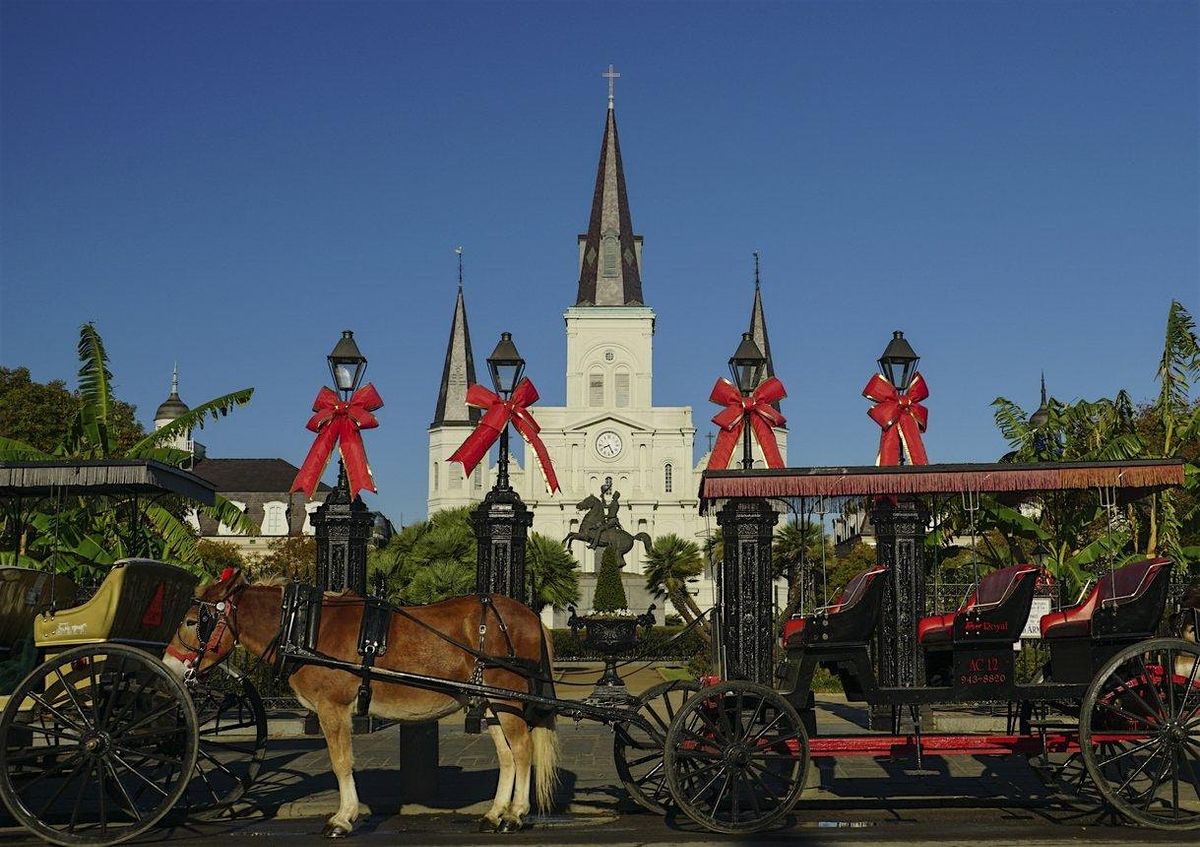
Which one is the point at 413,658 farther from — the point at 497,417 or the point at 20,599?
the point at 497,417

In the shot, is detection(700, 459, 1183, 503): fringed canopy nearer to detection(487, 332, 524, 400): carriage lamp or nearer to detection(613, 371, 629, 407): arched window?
detection(487, 332, 524, 400): carriage lamp

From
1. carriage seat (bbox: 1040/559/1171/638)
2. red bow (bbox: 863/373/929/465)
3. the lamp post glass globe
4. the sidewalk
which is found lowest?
the sidewalk

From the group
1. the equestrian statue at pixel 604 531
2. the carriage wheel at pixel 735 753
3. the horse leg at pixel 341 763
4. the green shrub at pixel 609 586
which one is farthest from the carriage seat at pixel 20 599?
the equestrian statue at pixel 604 531

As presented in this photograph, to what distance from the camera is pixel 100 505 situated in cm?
1723

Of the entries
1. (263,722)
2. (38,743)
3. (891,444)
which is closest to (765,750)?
(263,722)

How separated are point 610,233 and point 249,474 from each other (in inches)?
1520

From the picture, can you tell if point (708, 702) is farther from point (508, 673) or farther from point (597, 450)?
point (597, 450)

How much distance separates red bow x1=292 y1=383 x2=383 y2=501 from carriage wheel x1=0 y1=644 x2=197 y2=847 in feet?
21.6

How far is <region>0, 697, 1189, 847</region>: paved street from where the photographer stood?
8961 mm

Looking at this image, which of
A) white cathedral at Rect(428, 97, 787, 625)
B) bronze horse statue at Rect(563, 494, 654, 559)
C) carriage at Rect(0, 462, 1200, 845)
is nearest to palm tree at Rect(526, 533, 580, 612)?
bronze horse statue at Rect(563, 494, 654, 559)

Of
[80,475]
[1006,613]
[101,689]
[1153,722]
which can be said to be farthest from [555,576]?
[1153,722]

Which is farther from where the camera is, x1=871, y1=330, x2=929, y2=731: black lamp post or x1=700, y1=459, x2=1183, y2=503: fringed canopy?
x1=871, y1=330, x2=929, y2=731: black lamp post

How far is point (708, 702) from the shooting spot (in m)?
9.64

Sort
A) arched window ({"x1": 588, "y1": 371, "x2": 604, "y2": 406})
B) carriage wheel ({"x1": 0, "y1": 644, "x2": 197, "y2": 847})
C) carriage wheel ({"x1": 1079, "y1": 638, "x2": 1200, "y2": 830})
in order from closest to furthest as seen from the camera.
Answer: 1. carriage wheel ({"x1": 0, "y1": 644, "x2": 197, "y2": 847})
2. carriage wheel ({"x1": 1079, "y1": 638, "x2": 1200, "y2": 830})
3. arched window ({"x1": 588, "y1": 371, "x2": 604, "y2": 406})
